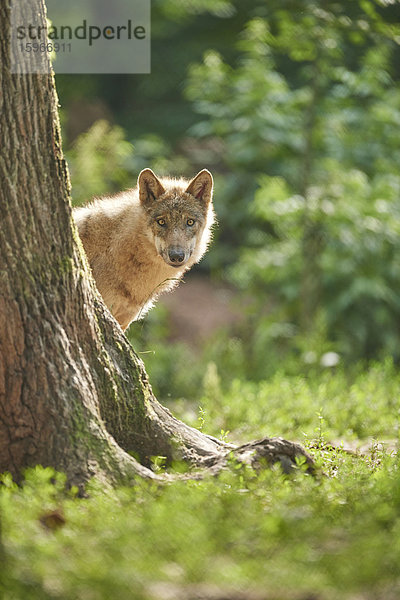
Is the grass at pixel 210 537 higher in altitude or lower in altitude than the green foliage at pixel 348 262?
lower

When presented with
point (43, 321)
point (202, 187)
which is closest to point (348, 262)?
point (202, 187)

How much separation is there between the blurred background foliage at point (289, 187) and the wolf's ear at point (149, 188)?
2140 mm

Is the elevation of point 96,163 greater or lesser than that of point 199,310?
greater

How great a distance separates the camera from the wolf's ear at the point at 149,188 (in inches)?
247

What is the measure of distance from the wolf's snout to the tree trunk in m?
1.62

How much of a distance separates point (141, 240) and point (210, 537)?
3311 mm

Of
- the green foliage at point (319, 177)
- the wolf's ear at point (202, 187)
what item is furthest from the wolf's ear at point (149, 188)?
the green foliage at point (319, 177)

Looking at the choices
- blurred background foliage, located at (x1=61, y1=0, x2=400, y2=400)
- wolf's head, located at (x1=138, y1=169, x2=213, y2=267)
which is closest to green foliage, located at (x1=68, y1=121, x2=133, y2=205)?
blurred background foliage, located at (x1=61, y1=0, x2=400, y2=400)

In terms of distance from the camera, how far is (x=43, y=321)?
4164 mm

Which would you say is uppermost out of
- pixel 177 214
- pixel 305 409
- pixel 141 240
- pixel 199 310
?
pixel 177 214

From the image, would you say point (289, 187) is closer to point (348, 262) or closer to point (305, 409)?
point (348, 262)

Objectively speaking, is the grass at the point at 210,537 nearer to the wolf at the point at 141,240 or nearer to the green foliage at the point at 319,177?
the wolf at the point at 141,240

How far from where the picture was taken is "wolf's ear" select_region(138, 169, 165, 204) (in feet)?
20.6

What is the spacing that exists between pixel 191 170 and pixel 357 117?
416cm
